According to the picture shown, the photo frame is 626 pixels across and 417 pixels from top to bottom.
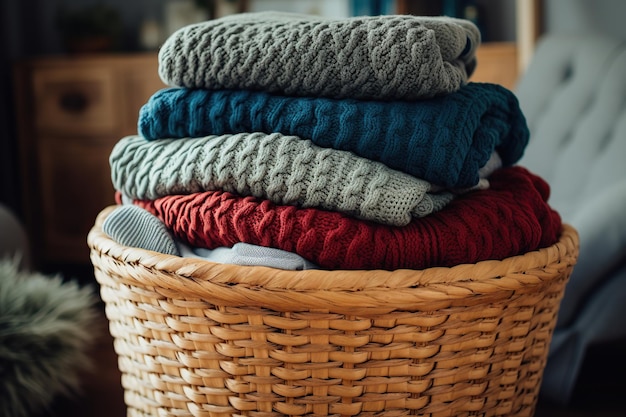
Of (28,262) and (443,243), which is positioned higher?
A: (443,243)

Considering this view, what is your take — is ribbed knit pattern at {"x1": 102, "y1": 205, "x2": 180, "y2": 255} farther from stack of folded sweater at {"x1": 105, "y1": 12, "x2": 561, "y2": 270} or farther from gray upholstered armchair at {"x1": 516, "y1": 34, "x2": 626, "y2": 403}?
gray upholstered armchair at {"x1": 516, "y1": 34, "x2": 626, "y2": 403}

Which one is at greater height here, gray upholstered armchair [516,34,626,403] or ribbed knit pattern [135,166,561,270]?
ribbed knit pattern [135,166,561,270]

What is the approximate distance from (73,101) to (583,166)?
1.49m

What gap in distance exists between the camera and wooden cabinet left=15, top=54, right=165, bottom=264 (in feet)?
6.46

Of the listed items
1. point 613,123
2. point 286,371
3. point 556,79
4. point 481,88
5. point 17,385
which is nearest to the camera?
point 286,371

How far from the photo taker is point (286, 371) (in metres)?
0.58

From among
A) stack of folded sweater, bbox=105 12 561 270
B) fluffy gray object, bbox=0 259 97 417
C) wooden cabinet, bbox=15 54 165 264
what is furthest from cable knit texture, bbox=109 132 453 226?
wooden cabinet, bbox=15 54 165 264

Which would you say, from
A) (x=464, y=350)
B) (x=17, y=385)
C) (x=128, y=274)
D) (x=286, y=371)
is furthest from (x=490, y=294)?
(x=17, y=385)

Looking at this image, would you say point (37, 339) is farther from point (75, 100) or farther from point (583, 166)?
point (75, 100)

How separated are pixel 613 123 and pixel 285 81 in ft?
2.35

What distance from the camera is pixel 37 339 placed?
2.99 ft

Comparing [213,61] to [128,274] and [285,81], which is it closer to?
[285,81]

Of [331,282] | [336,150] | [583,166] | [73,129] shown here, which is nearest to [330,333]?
[331,282]

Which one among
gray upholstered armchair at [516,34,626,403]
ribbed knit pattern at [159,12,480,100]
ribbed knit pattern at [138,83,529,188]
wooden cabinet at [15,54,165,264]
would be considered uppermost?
ribbed knit pattern at [159,12,480,100]
